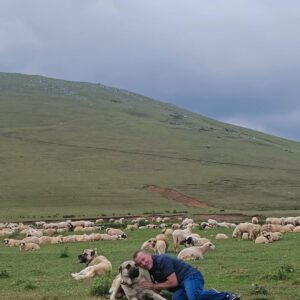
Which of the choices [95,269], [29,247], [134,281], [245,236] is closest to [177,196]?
[245,236]

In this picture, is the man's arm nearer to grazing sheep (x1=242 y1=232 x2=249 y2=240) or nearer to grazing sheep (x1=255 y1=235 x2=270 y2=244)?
grazing sheep (x1=255 y1=235 x2=270 y2=244)

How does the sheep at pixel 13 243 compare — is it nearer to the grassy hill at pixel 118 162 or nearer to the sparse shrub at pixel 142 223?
the sparse shrub at pixel 142 223

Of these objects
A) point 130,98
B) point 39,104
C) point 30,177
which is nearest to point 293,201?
point 30,177

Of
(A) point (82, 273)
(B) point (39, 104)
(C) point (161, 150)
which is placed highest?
(B) point (39, 104)

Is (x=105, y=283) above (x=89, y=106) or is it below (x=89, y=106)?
below

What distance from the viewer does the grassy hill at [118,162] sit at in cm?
6188

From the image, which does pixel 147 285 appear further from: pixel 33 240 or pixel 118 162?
pixel 118 162

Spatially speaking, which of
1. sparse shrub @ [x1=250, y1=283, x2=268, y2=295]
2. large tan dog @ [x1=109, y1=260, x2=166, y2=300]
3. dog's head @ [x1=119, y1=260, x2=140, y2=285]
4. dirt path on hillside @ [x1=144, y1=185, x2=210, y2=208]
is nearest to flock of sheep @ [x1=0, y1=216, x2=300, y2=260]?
sparse shrub @ [x1=250, y1=283, x2=268, y2=295]

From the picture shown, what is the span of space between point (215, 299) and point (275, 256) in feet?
28.4

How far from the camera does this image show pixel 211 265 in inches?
671

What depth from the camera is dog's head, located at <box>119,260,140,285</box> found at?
10781mm

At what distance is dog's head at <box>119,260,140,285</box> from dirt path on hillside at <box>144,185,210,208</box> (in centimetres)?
4985

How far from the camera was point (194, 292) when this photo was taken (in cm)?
1059

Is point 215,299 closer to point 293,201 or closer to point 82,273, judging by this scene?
point 82,273
